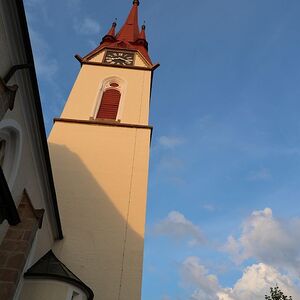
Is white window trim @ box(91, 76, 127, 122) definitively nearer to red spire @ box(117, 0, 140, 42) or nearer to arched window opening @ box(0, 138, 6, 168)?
red spire @ box(117, 0, 140, 42)

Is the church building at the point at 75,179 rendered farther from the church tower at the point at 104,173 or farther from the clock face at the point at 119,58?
the clock face at the point at 119,58

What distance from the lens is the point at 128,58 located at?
80.0ft

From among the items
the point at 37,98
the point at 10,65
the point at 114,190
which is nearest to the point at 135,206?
the point at 114,190

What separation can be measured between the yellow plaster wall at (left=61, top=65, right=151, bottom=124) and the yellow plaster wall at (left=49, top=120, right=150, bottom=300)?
3.88 feet

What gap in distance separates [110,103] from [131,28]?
1489 centimetres

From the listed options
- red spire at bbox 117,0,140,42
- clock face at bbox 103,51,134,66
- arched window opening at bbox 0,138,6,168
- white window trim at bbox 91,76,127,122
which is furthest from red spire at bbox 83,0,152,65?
arched window opening at bbox 0,138,6,168

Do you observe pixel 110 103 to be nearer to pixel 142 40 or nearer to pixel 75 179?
pixel 75 179

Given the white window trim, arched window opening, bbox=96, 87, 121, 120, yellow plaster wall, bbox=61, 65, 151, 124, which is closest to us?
yellow plaster wall, bbox=61, 65, 151, 124

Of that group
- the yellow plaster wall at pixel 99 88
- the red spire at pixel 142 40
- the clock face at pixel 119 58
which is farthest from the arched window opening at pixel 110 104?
the red spire at pixel 142 40

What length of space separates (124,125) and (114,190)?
3.89 m

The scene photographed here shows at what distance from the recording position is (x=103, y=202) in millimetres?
14477

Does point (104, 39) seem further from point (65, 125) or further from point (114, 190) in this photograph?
point (114, 190)

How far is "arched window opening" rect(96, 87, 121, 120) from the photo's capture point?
19.4 m

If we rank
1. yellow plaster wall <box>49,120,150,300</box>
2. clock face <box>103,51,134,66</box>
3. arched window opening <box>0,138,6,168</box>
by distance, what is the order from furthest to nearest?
1. clock face <box>103,51,134,66</box>
2. yellow plaster wall <box>49,120,150,300</box>
3. arched window opening <box>0,138,6,168</box>
